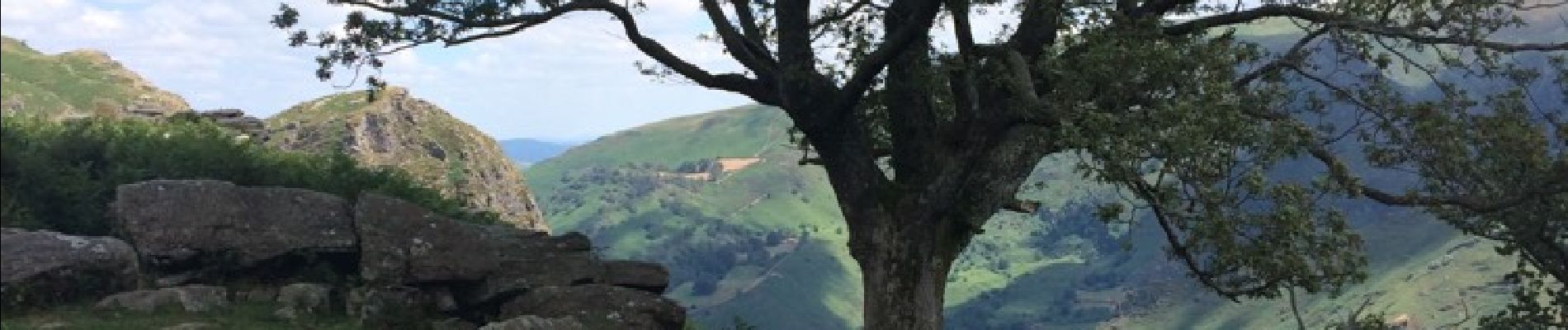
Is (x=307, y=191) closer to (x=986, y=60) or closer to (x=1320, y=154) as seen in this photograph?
(x=986, y=60)

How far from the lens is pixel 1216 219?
1745 centimetres

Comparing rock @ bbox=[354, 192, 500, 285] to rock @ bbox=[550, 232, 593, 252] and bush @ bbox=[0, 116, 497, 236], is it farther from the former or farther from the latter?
rock @ bbox=[550, 232, 593, 252]

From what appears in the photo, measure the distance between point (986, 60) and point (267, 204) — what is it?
15235mm

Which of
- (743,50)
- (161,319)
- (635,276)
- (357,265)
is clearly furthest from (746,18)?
(161,319)

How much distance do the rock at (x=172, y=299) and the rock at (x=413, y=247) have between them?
254 cm

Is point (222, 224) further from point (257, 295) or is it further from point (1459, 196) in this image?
point (1459, 196)

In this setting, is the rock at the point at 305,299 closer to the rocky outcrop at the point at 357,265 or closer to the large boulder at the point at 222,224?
the rocky outcrop at the point at 357,265

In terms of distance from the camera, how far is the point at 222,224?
21422 millimetres

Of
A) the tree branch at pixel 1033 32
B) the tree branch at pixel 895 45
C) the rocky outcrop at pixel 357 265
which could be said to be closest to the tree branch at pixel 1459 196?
the tree branch at pixel 1033 32

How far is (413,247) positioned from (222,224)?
11.5 feet

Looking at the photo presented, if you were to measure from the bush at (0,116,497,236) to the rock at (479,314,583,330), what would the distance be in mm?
5915

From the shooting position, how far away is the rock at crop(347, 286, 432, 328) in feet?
68.2

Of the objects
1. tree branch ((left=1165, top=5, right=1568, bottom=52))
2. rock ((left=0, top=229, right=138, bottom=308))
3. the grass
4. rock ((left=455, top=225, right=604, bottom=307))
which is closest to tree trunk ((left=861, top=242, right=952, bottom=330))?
rock ((left=455, top=225, right=604, bottom=307))

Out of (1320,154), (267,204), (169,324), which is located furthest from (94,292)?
(1320,154)
